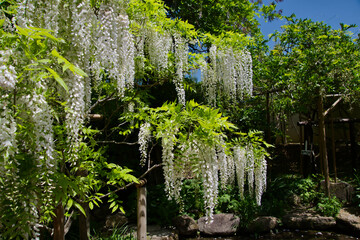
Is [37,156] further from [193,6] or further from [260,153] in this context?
[193,6]

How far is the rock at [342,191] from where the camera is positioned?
7.23 meters

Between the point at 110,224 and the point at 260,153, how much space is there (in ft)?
11.4

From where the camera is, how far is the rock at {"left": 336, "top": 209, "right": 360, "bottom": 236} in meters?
5.96

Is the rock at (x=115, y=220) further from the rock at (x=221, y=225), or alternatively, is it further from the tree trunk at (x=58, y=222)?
the tree trunk at (x=58, y=222)

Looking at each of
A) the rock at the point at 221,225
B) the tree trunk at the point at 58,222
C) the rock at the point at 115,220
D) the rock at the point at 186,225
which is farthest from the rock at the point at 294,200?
the tree trunk at the point at 58,222

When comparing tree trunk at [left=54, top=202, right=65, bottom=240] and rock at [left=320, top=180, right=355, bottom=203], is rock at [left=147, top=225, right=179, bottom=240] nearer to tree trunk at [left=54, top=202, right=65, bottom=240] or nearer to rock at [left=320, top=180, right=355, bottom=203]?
tree trunk at [left=54, top=202, right=65, bottom=240]

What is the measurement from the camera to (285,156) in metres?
8.98

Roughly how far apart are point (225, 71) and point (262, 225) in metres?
3.34

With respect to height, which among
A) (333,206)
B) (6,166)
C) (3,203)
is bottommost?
(333,206)

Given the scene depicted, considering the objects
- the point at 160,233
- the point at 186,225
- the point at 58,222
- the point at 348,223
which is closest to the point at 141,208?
the point at 58,222

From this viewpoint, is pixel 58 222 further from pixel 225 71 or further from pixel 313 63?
pixel 313 63

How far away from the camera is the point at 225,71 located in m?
5.48

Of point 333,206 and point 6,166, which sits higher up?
point 6,166

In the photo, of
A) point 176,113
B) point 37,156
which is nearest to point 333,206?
point 176,113
